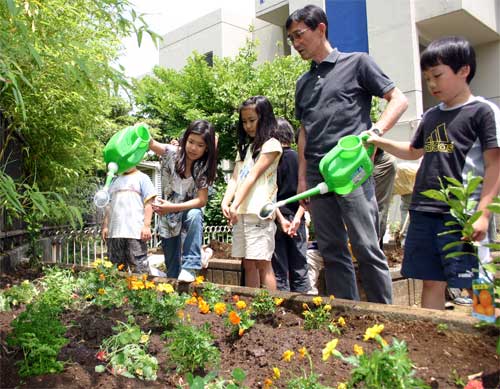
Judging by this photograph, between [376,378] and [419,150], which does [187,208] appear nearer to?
[419,150]

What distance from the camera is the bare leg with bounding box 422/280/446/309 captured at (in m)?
2.04

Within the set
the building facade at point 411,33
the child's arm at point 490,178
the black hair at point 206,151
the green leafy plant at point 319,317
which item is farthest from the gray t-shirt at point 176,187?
the building facade at point 411,33

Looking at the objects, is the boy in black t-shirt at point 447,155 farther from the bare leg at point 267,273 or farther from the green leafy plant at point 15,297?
the green leafy plant at point 15,297

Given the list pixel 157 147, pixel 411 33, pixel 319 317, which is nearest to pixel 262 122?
pixel 157 147

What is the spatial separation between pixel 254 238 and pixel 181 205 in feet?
1.85

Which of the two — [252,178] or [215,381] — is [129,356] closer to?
[215,381]

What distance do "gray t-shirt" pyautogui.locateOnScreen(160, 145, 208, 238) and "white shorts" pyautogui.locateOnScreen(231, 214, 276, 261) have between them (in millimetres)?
462

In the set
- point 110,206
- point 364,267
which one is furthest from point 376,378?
point 110,206

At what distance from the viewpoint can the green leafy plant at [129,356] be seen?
4.88 feet

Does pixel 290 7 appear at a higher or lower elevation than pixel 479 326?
higher

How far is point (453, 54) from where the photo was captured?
1.92 meters

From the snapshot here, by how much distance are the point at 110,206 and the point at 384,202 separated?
234cm

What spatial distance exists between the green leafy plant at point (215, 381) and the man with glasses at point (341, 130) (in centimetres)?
105

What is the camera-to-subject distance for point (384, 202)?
3.65 meters
